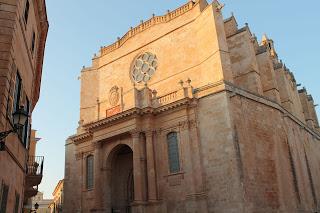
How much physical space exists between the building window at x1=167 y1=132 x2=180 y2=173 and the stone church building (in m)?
0.05

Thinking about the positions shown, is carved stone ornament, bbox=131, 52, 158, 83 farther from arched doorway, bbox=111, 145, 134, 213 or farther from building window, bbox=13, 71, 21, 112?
building window, bbox=13, 71, 21, 112

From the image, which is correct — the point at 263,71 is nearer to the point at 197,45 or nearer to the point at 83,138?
the point at 197,45

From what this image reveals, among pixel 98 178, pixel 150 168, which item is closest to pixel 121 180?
pixel 98 178

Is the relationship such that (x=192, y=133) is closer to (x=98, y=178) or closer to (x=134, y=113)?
(x=134, y=113)

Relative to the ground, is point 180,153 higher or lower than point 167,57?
lower

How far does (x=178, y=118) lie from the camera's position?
60.1 feet

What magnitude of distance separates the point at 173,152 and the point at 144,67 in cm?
765

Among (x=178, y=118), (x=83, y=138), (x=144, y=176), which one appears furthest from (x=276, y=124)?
(x=83, y=138)

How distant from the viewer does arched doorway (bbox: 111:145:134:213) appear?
2031 cm

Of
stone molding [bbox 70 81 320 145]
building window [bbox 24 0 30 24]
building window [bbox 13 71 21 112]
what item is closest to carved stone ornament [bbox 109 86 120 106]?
stone molding [bbox 70 81 320 145]

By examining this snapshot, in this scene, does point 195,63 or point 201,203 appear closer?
point 201,203

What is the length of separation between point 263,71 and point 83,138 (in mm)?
12147

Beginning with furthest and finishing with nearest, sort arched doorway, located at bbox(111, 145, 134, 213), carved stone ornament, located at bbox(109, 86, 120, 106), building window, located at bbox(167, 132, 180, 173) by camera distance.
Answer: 1. carved stone ornament, located at bbox(109, 86, 120, 106)
2. arched doorway, located at bbox(111, 145, 134, 213)
3. building window, located at bbox(167, 132, 180, 173)

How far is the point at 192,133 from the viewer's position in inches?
695
